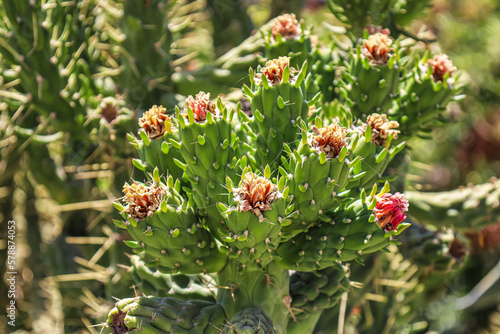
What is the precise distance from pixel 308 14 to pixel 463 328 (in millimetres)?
2461

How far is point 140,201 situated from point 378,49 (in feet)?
3.08

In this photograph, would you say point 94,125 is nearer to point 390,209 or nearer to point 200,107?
point 200,107

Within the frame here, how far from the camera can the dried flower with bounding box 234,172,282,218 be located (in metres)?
1.25

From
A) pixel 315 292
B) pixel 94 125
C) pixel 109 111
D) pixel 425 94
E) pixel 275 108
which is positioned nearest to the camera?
pixel 275 108

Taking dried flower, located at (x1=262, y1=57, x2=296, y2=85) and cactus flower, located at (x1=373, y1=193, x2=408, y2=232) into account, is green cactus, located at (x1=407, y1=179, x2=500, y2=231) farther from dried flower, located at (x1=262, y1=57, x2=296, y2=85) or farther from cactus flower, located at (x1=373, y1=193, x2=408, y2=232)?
dried flower, located at (x1=262, y1=57, x2=296, y2=85)

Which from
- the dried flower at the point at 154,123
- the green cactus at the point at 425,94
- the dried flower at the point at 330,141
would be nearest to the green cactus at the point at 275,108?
the dried flower at the point at 330,141

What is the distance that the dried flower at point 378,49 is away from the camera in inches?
67.7

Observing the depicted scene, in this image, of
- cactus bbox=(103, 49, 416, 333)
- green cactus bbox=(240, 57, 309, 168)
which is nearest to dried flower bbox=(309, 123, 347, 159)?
cactus bbox=(103, 49, 416, 333)

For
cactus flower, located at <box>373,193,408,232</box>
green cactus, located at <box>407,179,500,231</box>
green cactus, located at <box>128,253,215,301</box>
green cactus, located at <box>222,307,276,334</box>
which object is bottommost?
green cactus, located at <box>407,179,500,231</box>

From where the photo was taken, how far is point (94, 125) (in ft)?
7.25

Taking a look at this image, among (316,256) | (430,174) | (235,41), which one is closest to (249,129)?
(316,256)

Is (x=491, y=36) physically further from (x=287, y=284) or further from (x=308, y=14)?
(x=287, y=284)

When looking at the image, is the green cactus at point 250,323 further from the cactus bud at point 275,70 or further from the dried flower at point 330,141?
the cactus bud at point 275,70

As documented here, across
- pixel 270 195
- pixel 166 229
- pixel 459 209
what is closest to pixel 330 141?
pixel 270 195
